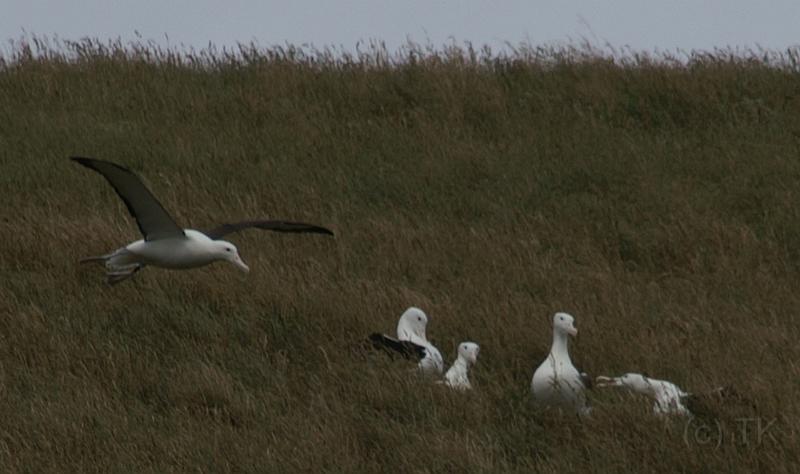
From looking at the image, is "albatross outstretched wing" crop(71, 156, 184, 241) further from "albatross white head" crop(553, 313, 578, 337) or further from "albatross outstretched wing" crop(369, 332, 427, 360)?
"albatross white head" crop(553, 313, 578, 337)

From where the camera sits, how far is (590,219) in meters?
15.0

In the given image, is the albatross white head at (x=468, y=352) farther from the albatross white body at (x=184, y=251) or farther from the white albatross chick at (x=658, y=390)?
the albatross white body at (x=184, y=251)

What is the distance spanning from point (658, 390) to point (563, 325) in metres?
0.78

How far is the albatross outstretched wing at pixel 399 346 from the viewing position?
1120 cm

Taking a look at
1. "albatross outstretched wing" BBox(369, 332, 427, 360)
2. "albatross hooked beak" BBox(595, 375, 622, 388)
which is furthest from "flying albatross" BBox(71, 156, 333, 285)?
"albatross hooked beak" BBox(595, 375, 622, 388)

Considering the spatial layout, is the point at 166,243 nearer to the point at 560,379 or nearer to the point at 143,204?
the point at 143,204

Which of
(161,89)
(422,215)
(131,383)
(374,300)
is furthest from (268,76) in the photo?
(131,383)

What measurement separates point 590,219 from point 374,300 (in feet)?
9.69

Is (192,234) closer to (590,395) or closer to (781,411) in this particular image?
(590,395)

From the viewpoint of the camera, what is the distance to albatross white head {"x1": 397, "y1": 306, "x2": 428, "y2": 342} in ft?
38.3

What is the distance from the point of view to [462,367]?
11023mm

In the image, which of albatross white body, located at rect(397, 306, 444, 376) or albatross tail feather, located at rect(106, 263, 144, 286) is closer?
albatross white body, located at rect(397, 306, 444, 376)

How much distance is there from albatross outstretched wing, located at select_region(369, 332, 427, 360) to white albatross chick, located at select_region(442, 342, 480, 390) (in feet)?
0.65

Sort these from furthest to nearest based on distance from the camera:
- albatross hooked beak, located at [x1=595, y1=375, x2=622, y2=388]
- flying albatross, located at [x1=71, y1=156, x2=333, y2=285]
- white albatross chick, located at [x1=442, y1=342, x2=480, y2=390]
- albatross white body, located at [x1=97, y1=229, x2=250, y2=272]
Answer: albatross white body, located at [x1=97, y1=229, x2=250, y2=272]
flying albatross, located at [x1=71, y1=156, x2=333, y2=285]
white albatross chick, located at [x1=442, y1=342, x2=480, y2=390]
albatross hooked beak, located at [x1=595, y1=375, x2=622, y2=388]
